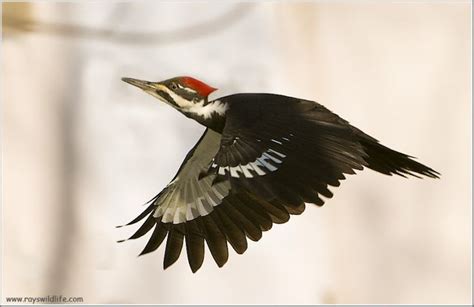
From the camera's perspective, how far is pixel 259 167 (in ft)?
5.16

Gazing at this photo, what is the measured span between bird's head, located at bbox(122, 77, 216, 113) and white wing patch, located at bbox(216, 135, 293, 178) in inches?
10.8

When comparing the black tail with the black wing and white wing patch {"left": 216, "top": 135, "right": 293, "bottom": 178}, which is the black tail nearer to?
the black wing

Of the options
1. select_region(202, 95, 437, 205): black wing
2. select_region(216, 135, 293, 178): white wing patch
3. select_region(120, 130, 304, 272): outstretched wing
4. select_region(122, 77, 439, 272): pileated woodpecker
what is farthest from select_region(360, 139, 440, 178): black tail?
select_region(216, 135, 293, 178): white wing patch

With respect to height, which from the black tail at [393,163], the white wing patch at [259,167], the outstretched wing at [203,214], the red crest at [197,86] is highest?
the red crest at [197,86]

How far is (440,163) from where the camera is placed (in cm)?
238

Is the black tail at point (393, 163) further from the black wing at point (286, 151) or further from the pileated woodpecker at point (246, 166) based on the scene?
the black wing at point (286, 151)

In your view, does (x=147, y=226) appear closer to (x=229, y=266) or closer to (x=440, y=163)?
(x=229, y=266)

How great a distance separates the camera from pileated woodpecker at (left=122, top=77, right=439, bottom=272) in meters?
1.58

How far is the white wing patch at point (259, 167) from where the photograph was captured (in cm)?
156

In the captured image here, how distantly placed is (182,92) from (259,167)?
0.35 m

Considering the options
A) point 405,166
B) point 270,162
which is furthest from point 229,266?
point 270,162

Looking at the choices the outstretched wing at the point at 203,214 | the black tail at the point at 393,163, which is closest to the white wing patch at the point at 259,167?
the outstretched wing at the point at 203,214

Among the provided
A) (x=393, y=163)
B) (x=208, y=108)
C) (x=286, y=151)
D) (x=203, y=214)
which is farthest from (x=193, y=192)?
(x=393, y=163)

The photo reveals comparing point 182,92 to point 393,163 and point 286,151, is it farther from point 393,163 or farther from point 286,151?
point 393,163
